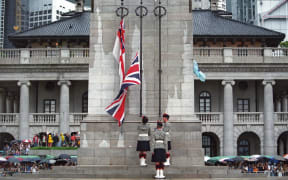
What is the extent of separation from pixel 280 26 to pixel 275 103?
226ft

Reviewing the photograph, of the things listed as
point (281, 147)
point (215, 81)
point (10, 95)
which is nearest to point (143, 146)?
point (215, 81)

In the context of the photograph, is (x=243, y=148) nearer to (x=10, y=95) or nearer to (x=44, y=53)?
(x=44, y=53)

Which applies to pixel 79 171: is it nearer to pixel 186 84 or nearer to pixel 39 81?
pixel 186 84

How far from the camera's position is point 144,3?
24.0 m

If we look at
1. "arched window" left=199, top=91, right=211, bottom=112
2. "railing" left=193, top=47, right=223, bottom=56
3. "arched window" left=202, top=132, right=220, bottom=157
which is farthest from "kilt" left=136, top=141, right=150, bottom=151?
"arched window" left=199, top=91, right=211, bottom=112

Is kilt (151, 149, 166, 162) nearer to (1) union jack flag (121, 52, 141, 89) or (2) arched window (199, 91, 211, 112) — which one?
(1) union jack flag (121, 52, 141, 89)

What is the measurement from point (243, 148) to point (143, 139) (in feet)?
138

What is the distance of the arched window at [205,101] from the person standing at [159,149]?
41902 mm

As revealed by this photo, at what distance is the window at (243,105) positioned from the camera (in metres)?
62.0

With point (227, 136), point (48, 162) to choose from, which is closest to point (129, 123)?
point (48, 162)

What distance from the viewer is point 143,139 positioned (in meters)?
21.4

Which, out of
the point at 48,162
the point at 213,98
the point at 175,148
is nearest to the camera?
the point at 175,148

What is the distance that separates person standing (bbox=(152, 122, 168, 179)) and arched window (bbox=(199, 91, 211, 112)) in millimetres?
41902

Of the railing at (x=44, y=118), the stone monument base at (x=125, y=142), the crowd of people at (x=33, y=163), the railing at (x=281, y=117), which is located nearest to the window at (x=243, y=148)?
the railing at (x=281, y=117)
